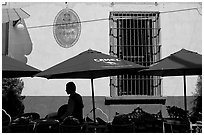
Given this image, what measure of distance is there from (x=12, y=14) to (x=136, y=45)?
3.54m

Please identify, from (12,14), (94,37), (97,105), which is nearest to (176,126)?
(97,105)

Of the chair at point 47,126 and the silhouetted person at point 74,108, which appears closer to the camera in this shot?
the chair at point 47,126

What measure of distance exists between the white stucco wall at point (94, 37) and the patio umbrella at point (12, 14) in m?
0.27

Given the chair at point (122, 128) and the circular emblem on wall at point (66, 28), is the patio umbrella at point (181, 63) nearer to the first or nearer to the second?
the chair at point (122, 128)

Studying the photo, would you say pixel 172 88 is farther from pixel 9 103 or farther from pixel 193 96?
pixel 9 103

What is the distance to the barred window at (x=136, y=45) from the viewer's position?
11375 mm

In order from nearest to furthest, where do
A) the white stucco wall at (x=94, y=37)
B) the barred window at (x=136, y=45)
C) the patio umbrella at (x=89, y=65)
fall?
the patio umbrella at (x=89, y=65), the white stucco wall at (x=94, y=37), the barred window at (x=136, y=45)

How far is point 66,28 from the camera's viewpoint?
11195mm

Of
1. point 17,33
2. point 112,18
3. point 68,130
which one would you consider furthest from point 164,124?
point 17,33

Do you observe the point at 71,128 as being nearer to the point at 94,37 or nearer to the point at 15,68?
the point at 15,68

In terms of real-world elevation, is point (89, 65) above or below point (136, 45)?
below

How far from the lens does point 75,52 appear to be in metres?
11.2

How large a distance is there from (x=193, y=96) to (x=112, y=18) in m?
3.20

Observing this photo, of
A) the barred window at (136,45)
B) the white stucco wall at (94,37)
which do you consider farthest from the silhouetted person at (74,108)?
the barred window at (136,45)
